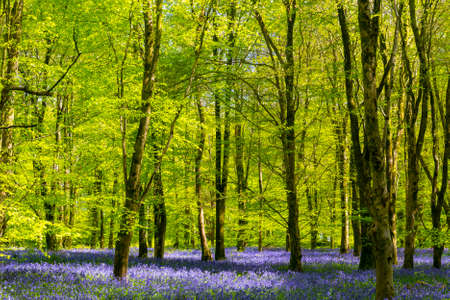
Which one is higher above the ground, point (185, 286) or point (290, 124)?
point (290, 124)

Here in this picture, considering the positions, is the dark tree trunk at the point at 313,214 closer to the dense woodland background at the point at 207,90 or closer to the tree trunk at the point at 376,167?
the dense woodland background at the point at 207,90

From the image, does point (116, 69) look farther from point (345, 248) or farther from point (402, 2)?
point (345, 248)

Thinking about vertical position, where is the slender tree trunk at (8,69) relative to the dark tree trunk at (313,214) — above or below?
above

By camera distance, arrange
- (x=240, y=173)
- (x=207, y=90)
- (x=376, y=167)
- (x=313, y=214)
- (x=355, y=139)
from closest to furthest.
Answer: (x=376, y=167) < (x=355, y=139) < (x=207, y=90) < (x=313, y=214) < (x=240, y=173)

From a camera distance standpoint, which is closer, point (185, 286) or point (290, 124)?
point (185, 286)

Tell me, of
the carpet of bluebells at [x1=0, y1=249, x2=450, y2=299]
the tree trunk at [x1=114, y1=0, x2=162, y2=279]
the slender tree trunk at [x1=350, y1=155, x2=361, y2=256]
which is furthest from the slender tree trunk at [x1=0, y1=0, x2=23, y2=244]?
the slender tree trunk at [x1=350, y1=155, x2=361, y2=256]

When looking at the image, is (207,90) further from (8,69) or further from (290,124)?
(8,69)

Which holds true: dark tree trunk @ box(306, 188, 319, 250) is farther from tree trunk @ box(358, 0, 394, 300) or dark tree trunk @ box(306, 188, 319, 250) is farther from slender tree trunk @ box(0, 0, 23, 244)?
slender tree trunk @ box(0, 0, 23, 244)

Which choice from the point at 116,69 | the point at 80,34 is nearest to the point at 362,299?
the point at 116,69

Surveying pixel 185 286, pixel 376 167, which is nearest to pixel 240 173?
pixel 185 286

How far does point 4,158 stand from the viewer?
28.1 feet

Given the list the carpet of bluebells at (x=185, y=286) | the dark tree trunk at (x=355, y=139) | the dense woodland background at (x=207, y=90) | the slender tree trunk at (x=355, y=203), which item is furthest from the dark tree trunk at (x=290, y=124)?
the slender tree trunk at (x=355, y=203)

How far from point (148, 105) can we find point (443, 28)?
469 inches

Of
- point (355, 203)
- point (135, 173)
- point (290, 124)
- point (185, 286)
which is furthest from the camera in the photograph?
point (355, 203)
